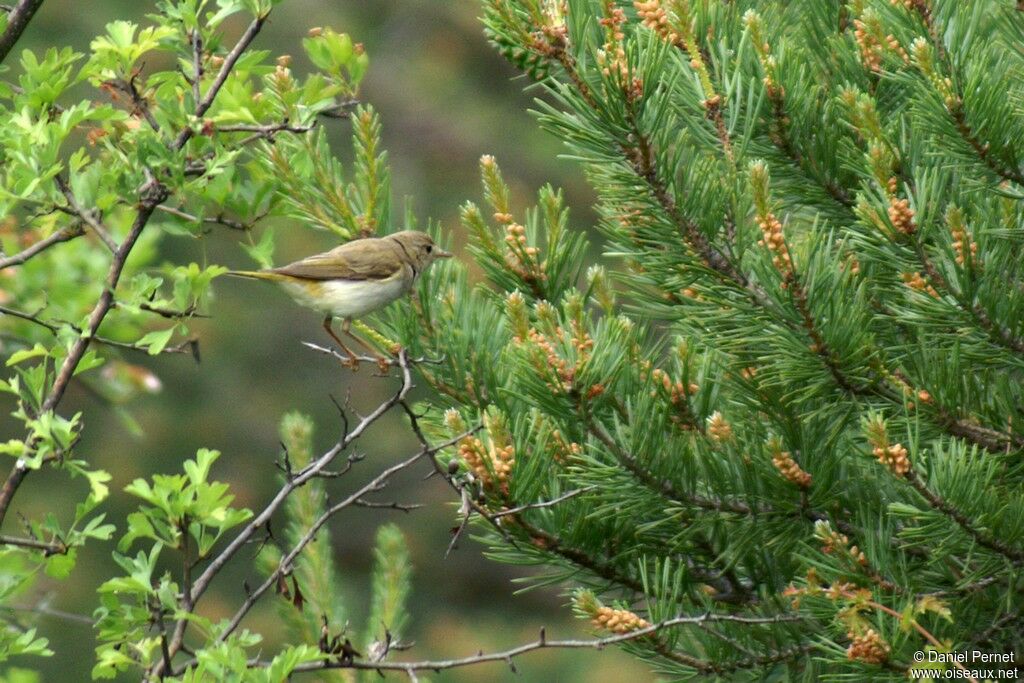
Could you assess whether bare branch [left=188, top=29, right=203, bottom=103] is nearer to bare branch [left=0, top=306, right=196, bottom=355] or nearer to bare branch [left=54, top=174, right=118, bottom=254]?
bare branch [left=54, top=174, right=118, bottom=254]

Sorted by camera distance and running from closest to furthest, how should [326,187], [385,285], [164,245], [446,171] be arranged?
[326,187], [385,285], [164,245], [446,171]

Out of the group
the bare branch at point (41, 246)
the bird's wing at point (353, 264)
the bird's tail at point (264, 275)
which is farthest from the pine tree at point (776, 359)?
the bird's tail at point (264, 275)

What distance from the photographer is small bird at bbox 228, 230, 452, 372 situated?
8.60 feet

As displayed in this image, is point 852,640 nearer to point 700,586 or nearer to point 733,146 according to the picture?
point 700,586

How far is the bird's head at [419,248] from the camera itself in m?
2.55

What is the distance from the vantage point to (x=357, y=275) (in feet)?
10.9

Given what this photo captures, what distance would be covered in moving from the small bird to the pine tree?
419 mm

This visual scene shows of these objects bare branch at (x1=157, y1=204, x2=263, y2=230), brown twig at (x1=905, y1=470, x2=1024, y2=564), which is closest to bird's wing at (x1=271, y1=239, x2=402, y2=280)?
bare branch at (x1=157, y1=204, x2=263, y2=230)

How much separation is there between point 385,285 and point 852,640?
64.5 inches

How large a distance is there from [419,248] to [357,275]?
2.14 ft

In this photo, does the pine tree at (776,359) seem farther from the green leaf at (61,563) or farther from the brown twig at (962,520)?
the green leaf at (61,563)

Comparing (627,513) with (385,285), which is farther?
(385,285)

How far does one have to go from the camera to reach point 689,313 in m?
2.06

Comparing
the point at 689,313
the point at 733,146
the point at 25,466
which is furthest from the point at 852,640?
the point at 25,466
